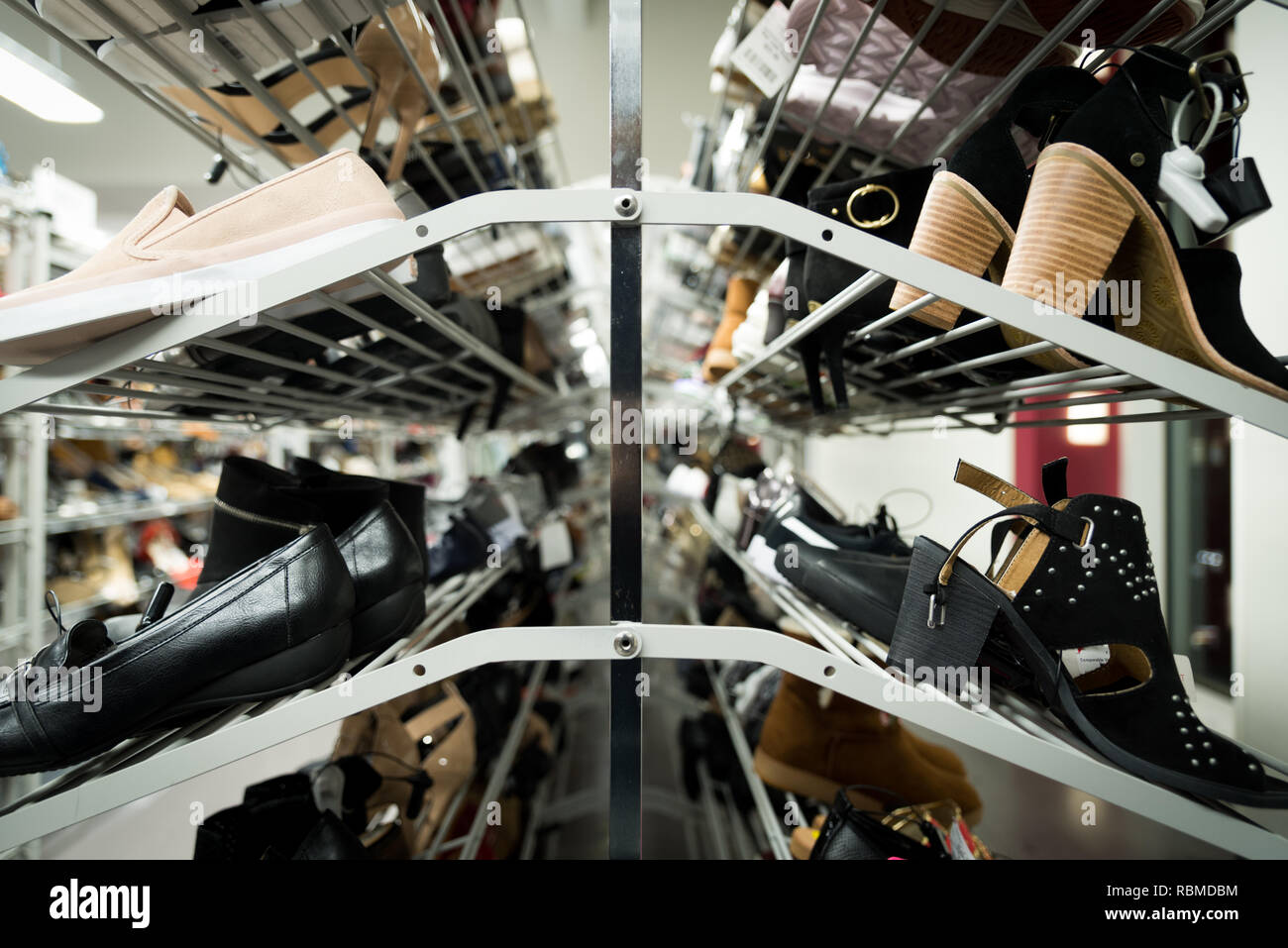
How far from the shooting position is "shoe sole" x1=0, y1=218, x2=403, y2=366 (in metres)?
0.44

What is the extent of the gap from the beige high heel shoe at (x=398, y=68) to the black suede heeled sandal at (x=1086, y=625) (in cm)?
88

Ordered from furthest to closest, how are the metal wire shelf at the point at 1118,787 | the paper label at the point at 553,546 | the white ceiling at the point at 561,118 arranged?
1. the white ceiling at the point at 561,118
2. the paper label at the point at 553,546
3. the metal wire shelf at the point at 1118,787

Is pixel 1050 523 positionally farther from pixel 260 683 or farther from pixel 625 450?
pixel 260 683

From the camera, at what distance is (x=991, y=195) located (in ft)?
1.72

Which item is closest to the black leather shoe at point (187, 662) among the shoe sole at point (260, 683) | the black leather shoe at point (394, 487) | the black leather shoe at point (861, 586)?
the shoe sole at point (260, 683)

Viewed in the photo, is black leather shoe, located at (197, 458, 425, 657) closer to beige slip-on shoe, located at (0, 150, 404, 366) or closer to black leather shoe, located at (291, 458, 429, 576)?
black leather shoe, located at (291, 458, 429, 576)

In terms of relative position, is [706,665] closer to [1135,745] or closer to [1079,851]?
[1079,851]

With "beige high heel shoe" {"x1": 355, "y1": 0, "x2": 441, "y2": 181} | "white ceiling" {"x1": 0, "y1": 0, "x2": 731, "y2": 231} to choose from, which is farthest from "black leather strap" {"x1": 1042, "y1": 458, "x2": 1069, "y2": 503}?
Result: "white ceiling" {"x1": 0, "y1": 0, "x2": 731, "y2": 231}

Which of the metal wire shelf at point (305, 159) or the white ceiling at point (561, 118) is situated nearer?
the metal wire shelf at point (305, 159)

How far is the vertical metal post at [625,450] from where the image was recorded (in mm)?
512

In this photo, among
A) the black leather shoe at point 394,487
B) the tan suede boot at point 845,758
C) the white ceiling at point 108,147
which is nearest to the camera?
the black leather shoe at point 394,487

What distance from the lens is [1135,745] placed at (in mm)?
459

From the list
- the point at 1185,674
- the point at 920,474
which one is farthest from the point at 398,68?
the point at 920,474

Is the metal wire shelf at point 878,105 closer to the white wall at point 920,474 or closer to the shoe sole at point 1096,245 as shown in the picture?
the shoe sole at point 1096,245
